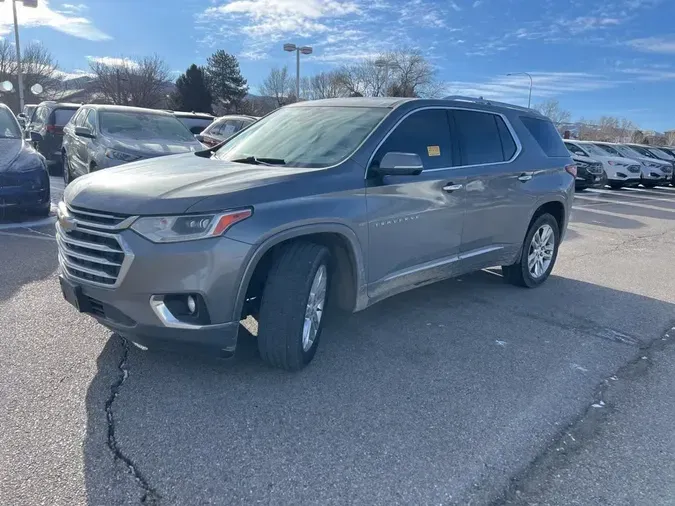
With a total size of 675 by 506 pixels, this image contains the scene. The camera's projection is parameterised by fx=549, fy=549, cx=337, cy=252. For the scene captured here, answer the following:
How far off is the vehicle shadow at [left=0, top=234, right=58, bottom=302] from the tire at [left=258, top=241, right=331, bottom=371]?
8.79 ft

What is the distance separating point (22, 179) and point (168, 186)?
543 cm

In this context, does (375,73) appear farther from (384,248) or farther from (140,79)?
(384,248)

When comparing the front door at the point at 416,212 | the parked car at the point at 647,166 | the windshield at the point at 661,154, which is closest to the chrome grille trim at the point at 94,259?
the front door at the point at 416,212

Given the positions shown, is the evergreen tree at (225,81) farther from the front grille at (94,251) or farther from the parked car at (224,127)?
the front grille at (94,251)

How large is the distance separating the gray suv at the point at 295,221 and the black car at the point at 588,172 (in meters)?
14.7

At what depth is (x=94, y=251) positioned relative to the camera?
10.4ft

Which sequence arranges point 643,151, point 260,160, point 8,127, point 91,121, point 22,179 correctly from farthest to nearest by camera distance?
point 643,151 → point 91,121 → point 8,127 → point 22,179 → point 260,160

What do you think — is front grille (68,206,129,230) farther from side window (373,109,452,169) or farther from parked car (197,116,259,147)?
parked car (197,116,259,147)

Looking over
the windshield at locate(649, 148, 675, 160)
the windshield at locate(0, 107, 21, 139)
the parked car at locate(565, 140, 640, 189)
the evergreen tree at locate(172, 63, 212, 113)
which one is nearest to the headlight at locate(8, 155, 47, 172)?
the windshield at locate(0, 107, 21, 139)

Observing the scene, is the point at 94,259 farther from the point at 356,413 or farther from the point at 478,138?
the point at 478,138

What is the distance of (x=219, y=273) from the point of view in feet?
9.90

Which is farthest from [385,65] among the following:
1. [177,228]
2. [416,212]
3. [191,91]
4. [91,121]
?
[177,228]

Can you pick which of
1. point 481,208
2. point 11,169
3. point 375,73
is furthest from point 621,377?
point 375,73

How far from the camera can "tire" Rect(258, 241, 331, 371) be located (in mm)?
3326
